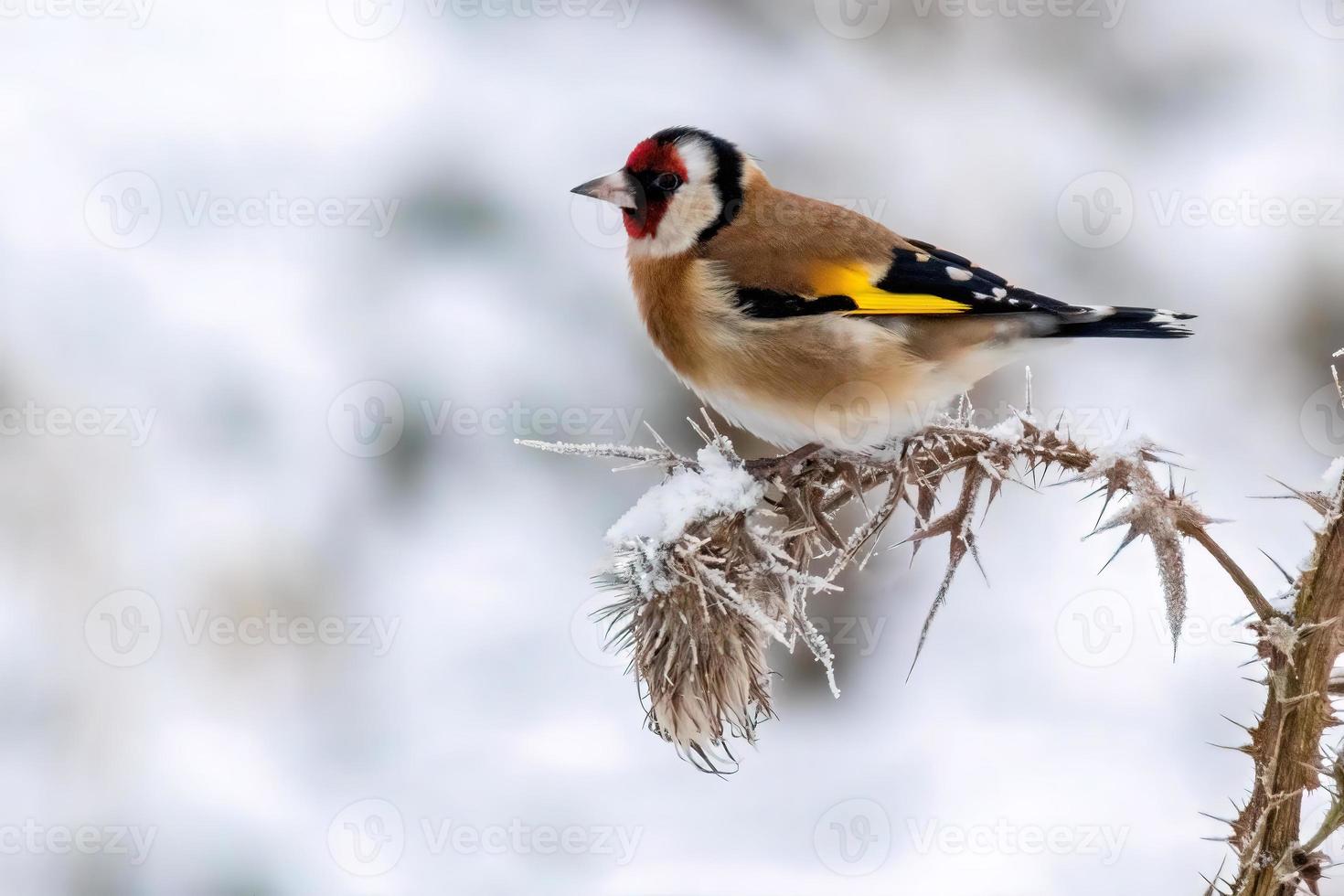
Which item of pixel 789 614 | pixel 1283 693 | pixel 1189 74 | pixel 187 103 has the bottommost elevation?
pixel 789 614

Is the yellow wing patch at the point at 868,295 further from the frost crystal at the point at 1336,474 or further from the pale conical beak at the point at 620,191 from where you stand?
the frost crystal at the point at 1336,474

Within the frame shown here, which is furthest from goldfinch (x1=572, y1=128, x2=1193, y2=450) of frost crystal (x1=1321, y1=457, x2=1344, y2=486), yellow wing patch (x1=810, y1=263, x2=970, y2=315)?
frost crystal (x1=1321, y1=457, x2=1344, y2=486)

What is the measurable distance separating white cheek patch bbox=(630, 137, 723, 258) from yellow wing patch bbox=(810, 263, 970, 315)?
1.69ft

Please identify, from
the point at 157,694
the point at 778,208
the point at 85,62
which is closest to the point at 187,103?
the point at 85,62

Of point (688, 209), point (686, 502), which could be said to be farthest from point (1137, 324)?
point (688, 209)

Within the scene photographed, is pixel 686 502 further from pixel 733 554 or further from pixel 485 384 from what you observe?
pixel 485 384

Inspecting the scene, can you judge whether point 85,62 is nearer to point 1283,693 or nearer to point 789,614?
point 789,614

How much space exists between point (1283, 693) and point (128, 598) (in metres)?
5.39

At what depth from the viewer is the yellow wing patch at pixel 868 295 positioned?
11.1 feet

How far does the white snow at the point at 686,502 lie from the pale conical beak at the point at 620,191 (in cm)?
146

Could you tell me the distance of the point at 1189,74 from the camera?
7.50 metres

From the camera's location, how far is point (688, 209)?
389cm

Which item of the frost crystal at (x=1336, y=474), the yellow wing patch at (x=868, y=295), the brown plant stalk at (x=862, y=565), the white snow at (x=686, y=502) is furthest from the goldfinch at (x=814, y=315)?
the frost crystal at (x=1336, y=474)

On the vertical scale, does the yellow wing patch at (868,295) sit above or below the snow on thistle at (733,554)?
above
